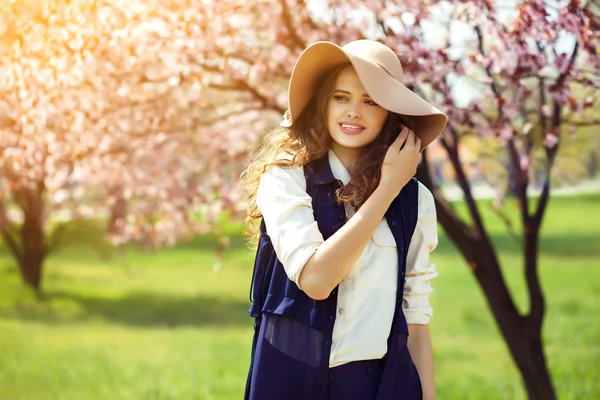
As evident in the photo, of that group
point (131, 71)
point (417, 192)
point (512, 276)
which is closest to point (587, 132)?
point (512, 276)

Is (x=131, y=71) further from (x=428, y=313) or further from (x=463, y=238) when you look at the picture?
(x=428, y=313)

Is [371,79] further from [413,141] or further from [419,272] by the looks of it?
[419,272]

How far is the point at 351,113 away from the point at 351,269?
17.2 inches

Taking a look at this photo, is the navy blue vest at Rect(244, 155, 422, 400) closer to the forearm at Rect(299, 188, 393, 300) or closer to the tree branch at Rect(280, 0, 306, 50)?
the forearm at Rect(299, 188, 393, 300)

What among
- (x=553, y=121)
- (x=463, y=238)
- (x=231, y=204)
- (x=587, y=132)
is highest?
(x=553, y=121)

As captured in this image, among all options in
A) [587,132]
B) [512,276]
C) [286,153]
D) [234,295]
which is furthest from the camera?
[587,132]

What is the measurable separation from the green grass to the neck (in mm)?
4626

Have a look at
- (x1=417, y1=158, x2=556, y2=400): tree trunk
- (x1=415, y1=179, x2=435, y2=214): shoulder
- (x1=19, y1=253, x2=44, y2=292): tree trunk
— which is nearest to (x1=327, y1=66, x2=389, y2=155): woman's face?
(x1=415, y1=179, x2=435, y2=214): shoulder

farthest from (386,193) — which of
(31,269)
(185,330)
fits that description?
(31,269)

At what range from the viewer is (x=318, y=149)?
2400mm

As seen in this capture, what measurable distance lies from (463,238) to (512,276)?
1110 centimetres

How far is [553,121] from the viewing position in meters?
4.81

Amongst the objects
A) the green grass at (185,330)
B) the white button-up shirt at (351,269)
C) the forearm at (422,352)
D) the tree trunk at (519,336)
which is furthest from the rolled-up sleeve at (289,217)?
the green grass at (185,330)

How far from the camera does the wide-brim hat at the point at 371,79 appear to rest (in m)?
2.29
